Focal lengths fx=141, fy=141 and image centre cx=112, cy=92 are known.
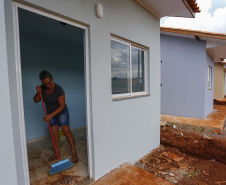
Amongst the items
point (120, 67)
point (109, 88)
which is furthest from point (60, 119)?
point (120, 67)

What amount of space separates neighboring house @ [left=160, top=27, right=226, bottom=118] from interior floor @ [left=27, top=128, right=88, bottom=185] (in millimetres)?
4906

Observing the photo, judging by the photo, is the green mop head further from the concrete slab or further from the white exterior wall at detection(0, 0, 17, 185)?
the white exterior wall at detection(0, 0, 17, 185)

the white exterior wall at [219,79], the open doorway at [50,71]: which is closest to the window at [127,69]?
the open doorway at [50,71]

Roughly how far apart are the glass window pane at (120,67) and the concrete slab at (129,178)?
1.48m

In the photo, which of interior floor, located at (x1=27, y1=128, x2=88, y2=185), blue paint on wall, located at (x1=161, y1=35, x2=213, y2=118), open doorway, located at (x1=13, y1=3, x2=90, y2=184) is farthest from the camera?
blue paint on wall, located at (x1=161, y1=35, x2=213, y2=118)

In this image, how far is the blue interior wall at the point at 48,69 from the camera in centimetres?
376

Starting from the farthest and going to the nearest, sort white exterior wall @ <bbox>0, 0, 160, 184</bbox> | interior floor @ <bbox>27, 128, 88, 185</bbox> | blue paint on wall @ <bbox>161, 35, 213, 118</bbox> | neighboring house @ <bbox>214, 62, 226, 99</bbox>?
neighboring house @ <bbox>214, 62, 226, 99</bbox>, blue paint on wall @ <bbox>161, 35, 213, 118</bbox>, interior floor @ <bbox>27, 128, 88, 185</bbox>, white exterior wall @ <bbox>0, 0, 160, 184</bbox>

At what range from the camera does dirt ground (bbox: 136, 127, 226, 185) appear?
9.36ft

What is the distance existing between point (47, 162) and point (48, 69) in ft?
8.27

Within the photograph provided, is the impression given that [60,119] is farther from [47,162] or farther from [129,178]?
[129,178]

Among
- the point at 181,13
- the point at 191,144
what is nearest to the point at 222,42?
the point at 181,13

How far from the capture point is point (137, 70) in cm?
347

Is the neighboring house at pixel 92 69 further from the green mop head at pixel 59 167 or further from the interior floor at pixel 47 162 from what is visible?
the green mop head at pixel 59 167

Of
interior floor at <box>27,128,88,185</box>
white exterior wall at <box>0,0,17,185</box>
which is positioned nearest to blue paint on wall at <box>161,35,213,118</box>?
interior floor at <box>27,128,88,185</box>
